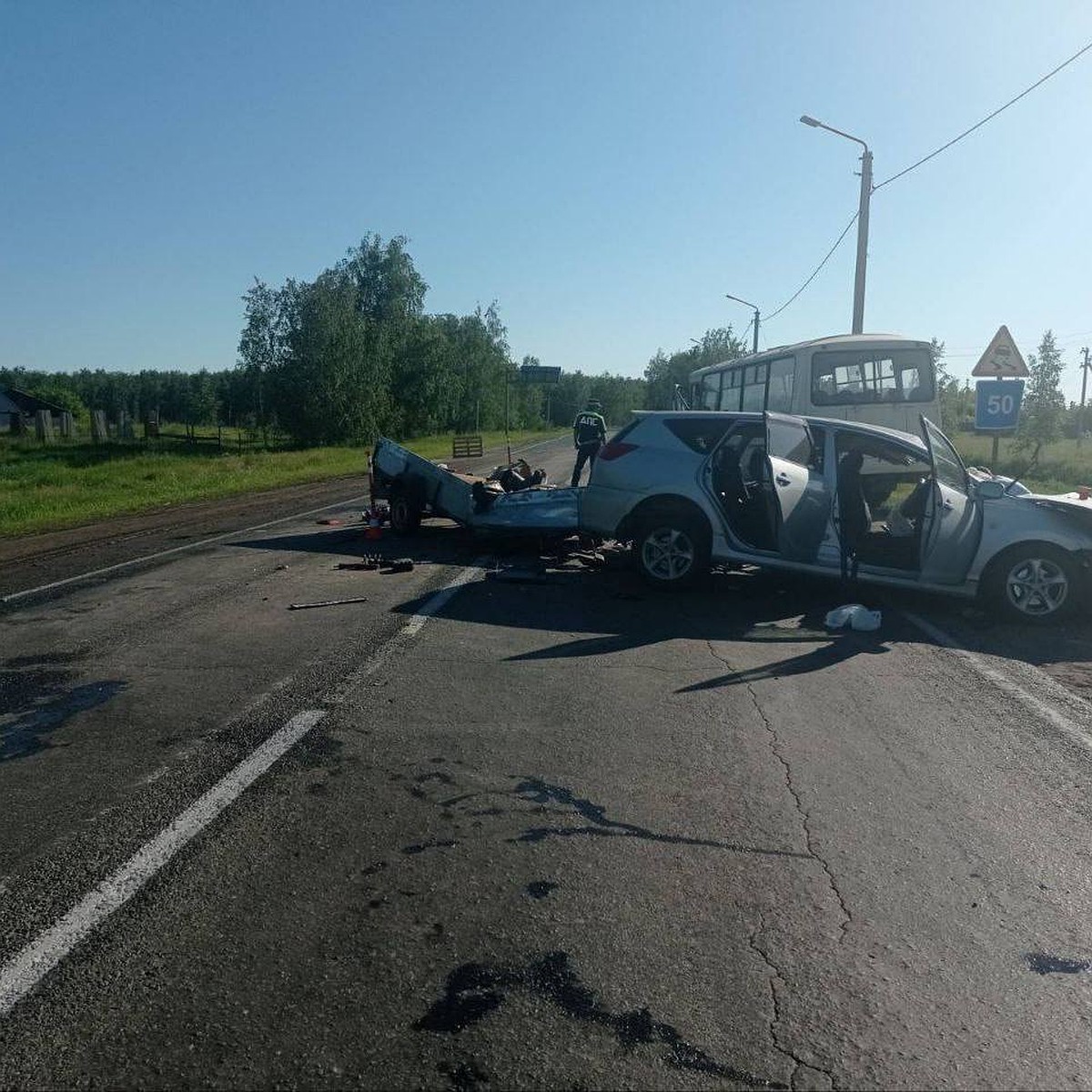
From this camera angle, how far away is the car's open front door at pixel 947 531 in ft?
28.9

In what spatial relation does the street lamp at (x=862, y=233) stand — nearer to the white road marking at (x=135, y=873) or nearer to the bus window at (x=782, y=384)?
the bus window at (x=782, y=384)

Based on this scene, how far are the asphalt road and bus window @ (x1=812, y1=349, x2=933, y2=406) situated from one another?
10781 mm

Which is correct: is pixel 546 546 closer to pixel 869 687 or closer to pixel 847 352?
pixel 869 687

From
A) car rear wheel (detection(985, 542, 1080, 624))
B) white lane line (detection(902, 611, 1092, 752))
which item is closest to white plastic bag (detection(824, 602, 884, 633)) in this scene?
white lane line (detection(902, 611, 1092, 752))

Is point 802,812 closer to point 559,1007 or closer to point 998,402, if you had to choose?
point 559,1007

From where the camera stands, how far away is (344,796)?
469cm

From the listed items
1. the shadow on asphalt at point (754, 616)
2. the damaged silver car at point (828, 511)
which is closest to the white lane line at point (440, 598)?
the shadow on asphalt at point (754, 616)

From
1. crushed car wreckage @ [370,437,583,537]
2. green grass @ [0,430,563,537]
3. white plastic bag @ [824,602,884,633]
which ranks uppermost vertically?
crushed car wreckage @ [370,437,583,537]

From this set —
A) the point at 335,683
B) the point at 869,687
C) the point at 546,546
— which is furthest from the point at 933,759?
the point at 546,546

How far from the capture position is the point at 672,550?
32.8ft

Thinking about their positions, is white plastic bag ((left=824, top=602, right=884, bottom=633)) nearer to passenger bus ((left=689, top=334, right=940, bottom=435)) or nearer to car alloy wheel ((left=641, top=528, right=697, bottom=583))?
car alloy wheel ((left=641, top=528, right=697, bottom=583))

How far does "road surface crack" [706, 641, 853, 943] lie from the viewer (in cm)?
365

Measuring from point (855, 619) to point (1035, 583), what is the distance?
1620mm

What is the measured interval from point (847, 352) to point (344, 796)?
1513cm
